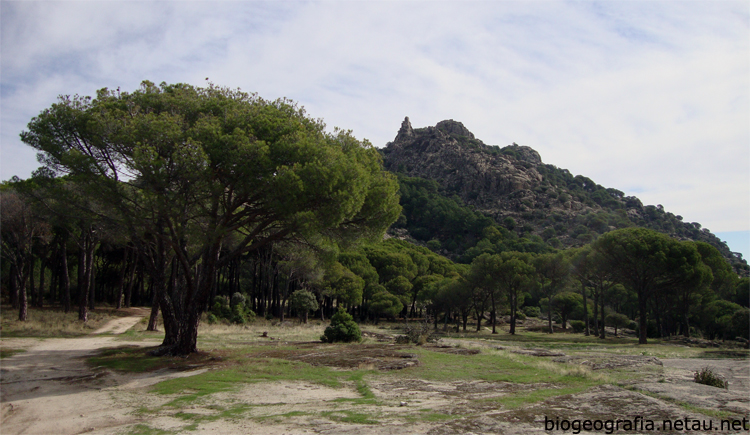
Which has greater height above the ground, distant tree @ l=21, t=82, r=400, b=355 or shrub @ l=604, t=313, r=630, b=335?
distant tree @ l=21, t=82, r=400, b=355

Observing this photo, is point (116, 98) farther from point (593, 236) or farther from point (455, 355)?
point (593, 236)

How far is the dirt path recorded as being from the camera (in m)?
7.38

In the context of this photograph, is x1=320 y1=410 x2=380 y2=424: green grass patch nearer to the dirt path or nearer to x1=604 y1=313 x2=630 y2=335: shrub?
the dirt path

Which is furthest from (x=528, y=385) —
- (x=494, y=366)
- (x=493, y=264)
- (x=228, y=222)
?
(x=493, y=264)

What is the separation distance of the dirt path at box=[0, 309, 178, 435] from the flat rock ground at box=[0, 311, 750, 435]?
0.02m

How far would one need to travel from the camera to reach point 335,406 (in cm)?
796

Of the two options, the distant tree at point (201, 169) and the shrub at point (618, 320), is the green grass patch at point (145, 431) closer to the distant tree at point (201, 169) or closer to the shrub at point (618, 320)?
the distant tree at point (201, 169)

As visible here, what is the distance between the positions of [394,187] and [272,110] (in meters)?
4.91

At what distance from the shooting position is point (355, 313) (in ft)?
200

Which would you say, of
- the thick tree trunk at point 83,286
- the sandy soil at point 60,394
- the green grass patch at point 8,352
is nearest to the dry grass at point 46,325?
the thick tree trunk at point 83,286

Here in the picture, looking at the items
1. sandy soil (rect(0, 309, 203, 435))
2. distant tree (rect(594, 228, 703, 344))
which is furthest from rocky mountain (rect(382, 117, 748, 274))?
sandy soil (rect(0, 309, 203, 435))

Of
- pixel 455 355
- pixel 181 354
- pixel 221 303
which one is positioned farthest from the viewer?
pixel 221 303

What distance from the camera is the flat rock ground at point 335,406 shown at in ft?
21.5

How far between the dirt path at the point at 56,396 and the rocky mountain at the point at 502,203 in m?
92.0
